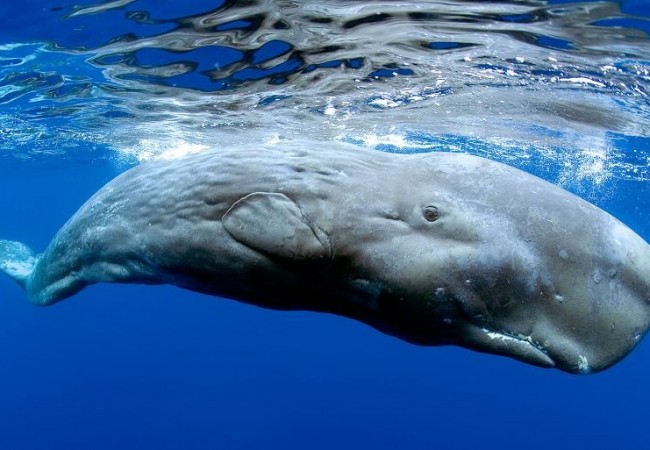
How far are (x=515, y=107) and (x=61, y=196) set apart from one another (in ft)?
215

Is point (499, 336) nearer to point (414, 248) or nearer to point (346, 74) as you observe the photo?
point (414, 248)

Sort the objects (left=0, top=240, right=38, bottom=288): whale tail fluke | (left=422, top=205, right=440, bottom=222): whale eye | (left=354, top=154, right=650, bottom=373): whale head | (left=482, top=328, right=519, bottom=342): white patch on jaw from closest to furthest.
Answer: (left=354, top=154, right=650, bottom=373): whale head
(left=482, top=328, right=519, bottom=342): white patch on jaw
(left=422, top=205, right=440, bottom=222): whale eye
(left=0, top=240, right=38, bottom=288): whale tail fluke

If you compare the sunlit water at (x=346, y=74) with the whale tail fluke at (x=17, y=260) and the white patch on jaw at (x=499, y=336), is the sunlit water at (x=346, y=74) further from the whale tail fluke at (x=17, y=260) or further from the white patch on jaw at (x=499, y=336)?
the whale tail fluke at (x=17, y=260)

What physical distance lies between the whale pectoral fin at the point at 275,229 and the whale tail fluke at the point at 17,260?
6.45 metres

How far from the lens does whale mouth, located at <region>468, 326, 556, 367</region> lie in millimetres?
3670

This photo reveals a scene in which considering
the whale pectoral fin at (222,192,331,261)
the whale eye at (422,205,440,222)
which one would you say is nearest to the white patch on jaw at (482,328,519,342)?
the whale eye at (422,205,440,222)

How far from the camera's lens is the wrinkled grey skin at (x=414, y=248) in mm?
3621

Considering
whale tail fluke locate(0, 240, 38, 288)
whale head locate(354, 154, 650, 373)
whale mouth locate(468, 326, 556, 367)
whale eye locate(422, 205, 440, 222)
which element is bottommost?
whale tail fluke locate(0, 240, 38, 288)

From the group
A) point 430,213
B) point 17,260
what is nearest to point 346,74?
point 17,260

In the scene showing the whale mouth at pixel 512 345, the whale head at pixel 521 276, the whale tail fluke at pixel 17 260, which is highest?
the whale head at pixel 521 276

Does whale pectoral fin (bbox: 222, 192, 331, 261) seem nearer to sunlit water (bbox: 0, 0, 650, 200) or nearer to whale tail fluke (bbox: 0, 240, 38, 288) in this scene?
sunlit water (bbox: 0, 0, 650, 200)

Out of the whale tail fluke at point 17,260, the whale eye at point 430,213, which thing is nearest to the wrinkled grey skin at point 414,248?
the whale eye at point 430,213

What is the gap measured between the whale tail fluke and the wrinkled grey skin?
19.2ft

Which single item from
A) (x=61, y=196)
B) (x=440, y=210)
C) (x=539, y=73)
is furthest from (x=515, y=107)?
(x=61, y=196)
